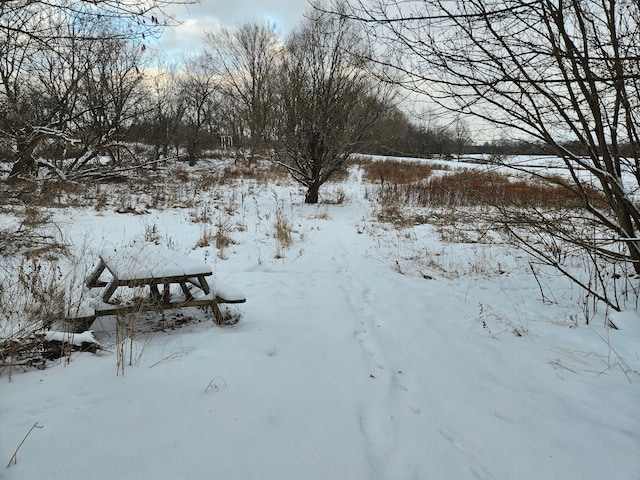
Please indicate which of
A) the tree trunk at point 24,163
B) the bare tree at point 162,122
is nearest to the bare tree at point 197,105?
the bare tree at point 162,122

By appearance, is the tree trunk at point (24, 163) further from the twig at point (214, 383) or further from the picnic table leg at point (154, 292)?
the twig at point (214, 383)

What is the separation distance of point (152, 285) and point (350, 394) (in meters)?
2.06

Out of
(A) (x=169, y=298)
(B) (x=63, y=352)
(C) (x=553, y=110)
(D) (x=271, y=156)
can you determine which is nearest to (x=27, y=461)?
(B) (x=63, y=352)

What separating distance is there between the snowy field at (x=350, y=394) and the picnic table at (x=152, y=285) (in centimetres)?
22

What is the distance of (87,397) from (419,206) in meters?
10.5

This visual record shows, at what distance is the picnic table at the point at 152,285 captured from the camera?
8.55 ft

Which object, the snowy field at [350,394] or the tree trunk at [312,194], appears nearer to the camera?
the snowy field at [350,394]

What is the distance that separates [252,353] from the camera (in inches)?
97.0

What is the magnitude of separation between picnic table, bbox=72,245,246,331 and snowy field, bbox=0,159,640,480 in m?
0.22

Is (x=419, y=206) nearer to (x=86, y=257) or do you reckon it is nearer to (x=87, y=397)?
(x=86, y=257)

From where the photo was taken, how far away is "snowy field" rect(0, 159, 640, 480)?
154cm

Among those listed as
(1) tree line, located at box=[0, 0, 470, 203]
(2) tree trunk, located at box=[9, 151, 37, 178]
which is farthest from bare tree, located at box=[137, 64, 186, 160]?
(2) tree trunk, located at box=[9, 151, 37, 178]

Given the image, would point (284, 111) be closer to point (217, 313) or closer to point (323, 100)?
point (323, 100)

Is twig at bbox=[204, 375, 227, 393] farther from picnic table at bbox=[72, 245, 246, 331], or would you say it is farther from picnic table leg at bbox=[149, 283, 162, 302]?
picnic table leg at bbox=[149, 283, 162, 302]
